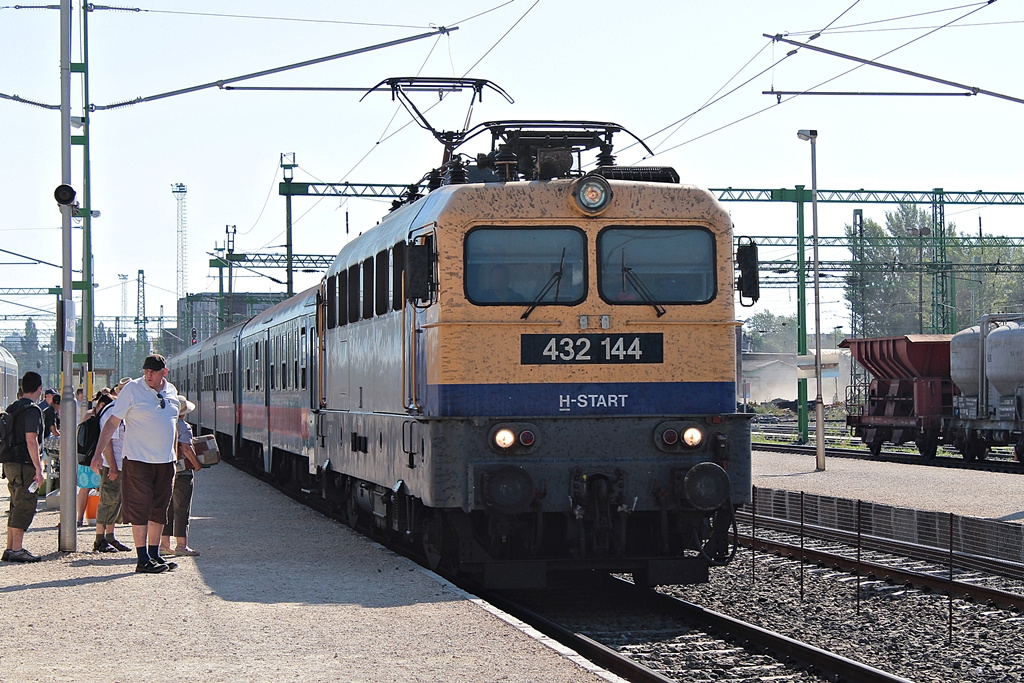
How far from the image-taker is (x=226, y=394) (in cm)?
3203

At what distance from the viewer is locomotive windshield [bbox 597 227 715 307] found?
36.2 feet

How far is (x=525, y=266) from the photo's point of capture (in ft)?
35.9

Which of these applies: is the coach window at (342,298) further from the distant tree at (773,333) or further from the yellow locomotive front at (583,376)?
the distant tree at (773,333)

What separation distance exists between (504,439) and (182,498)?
4.26 metres

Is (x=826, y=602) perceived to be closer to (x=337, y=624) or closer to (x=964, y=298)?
(x=337, y=624)

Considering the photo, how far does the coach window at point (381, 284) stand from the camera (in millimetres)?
12602

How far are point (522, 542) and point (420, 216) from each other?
2816 mm

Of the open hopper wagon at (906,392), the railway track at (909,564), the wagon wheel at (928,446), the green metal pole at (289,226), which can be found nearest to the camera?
the railway track at (909,564)

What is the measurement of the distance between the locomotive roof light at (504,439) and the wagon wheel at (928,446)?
2497 cm

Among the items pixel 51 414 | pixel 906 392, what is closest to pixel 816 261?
pixel 906 392

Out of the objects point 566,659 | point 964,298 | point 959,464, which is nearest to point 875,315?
point 964,298

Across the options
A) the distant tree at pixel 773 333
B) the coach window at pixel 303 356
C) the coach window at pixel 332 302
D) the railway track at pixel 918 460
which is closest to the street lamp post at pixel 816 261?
the railway track at pixel 918 460

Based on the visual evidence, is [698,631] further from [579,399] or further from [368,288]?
[368,288]

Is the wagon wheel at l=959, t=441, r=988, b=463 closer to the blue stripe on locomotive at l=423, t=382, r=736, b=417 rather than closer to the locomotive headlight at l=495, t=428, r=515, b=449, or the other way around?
the blue stripe on locomotive at l=423, t=382, r=736, b=417
